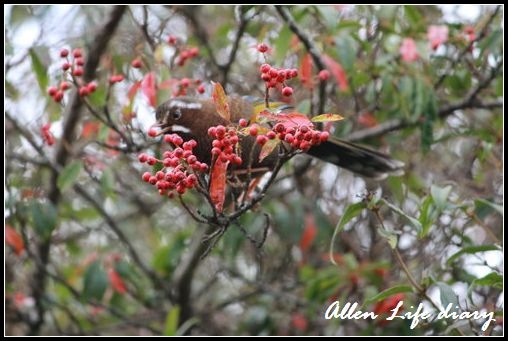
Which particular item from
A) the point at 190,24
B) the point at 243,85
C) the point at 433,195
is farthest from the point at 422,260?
the point at 190,24

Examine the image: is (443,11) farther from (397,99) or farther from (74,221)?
(74,221)

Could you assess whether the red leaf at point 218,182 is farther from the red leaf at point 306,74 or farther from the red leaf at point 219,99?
the red leaf at point 306,74

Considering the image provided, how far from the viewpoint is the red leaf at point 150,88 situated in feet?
12.1

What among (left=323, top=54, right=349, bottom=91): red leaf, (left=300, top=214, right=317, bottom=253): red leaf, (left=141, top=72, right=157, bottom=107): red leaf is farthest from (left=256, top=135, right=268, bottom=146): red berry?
(left=300, top=214, right=317, bottom=253): red leaf

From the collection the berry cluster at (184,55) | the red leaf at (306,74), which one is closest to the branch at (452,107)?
the red leaf at (306,74)

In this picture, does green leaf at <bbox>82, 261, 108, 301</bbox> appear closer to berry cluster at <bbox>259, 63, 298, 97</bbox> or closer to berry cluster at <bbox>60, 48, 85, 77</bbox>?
berry cluster at <bbox>60, 48, 85, 77</bbox>

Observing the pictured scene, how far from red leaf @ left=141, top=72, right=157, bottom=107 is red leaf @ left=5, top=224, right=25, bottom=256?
4.96 ft

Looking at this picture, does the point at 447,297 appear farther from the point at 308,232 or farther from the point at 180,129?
the point at 308,232

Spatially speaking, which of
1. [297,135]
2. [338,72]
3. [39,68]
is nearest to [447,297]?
[297,135]

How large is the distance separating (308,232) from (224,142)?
8.79 ft

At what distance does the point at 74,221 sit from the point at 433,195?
3164 mm

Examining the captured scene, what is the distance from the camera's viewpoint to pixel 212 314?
561cm

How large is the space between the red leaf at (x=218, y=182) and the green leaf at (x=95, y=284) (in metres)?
2.53

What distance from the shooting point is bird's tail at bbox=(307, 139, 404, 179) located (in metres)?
4.06
